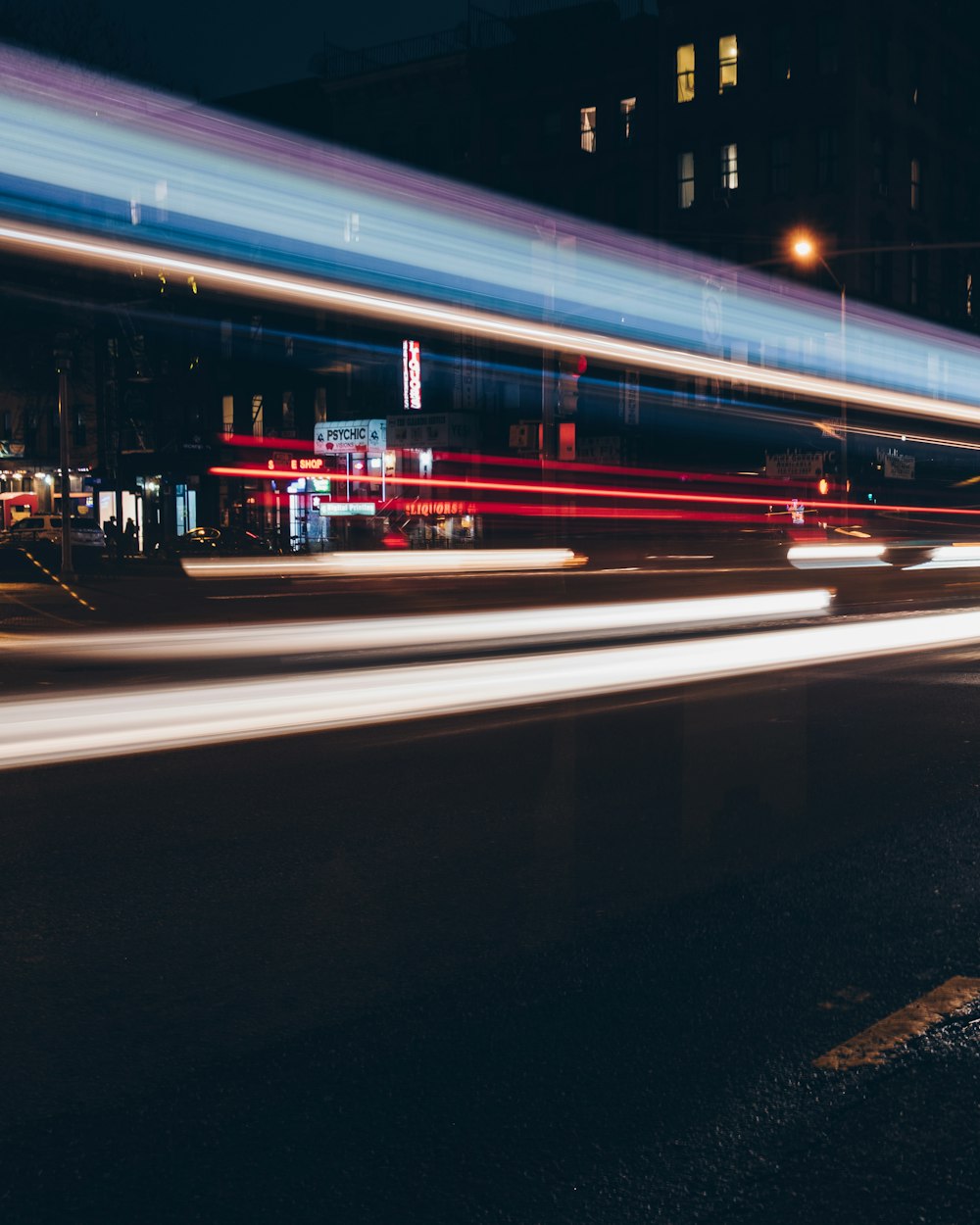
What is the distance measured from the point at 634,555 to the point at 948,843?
30474mm

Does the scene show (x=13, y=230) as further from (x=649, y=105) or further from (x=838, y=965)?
(x=649, y=105)

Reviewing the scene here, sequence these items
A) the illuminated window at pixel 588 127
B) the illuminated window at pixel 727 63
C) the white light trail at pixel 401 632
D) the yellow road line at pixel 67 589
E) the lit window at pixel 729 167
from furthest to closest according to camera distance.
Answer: the illuminated window at pixel 588 127 < the lit window at pixel 729 167 < the illuminated window at pixel 727 63 < the yellow road line at pixel 67 589 < the white light trail at pixel 401 632

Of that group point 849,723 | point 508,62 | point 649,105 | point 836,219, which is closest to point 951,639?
point 849,723

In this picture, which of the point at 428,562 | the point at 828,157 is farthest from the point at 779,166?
the point at 428,562

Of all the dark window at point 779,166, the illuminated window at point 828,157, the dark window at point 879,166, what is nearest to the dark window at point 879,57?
the dark window at point 879,166

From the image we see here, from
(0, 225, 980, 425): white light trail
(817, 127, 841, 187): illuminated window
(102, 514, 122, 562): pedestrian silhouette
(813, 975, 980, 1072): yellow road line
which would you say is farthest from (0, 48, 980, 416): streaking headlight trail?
(817, 127, 841, 187): illuminated window

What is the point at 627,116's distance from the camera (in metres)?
50.0

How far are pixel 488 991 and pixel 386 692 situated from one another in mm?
6197

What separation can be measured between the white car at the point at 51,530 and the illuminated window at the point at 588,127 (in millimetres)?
23895

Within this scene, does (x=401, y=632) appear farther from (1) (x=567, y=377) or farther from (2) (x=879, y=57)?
(2) (x=879, y=57)

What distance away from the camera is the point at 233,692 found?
941cm

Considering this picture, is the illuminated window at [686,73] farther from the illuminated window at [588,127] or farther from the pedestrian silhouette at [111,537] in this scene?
the pedestrian silhouette at [111,537]

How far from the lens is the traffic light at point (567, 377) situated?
19219 mm

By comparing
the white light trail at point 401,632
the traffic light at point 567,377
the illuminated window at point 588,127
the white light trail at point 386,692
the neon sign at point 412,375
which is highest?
the illuminated window at point 588,127
